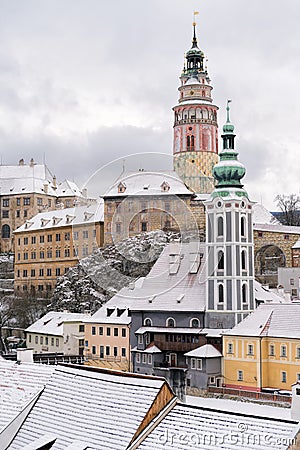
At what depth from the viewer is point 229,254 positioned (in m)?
40.5

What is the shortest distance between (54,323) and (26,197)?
40.3 meters

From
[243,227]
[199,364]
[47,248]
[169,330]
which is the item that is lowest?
[199,364]

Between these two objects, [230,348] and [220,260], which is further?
[220,260]

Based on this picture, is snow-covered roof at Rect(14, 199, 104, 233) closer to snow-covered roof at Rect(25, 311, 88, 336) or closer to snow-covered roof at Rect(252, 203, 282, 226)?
snow-covered roof at Rect(25, 311, 88, 336)

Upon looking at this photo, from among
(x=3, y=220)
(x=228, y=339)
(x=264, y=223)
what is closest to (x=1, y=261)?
(x=3, y=220)

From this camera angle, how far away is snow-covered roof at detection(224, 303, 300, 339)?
113 ft

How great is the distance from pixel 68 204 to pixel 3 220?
7.62m

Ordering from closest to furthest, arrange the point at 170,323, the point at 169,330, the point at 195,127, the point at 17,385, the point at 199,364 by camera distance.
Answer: the point at 17,385 < the point at 199,364 < the point at 169,330 < the point at 170,323 < the point at 195,127

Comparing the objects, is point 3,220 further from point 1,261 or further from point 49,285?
point 49,285

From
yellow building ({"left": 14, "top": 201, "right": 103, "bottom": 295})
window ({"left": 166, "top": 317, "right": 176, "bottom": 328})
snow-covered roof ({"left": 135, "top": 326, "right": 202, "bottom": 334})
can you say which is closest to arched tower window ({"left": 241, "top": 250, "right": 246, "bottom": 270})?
snow-covered roof ({"left": 135, "top": 326, "right": 202, "bottom": 334})

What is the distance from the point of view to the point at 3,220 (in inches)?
3386

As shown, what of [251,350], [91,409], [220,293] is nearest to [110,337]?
[220,293]

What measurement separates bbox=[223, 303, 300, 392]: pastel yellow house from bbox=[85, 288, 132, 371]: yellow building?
7.39 m

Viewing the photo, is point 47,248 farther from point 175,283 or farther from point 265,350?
point 265,350
